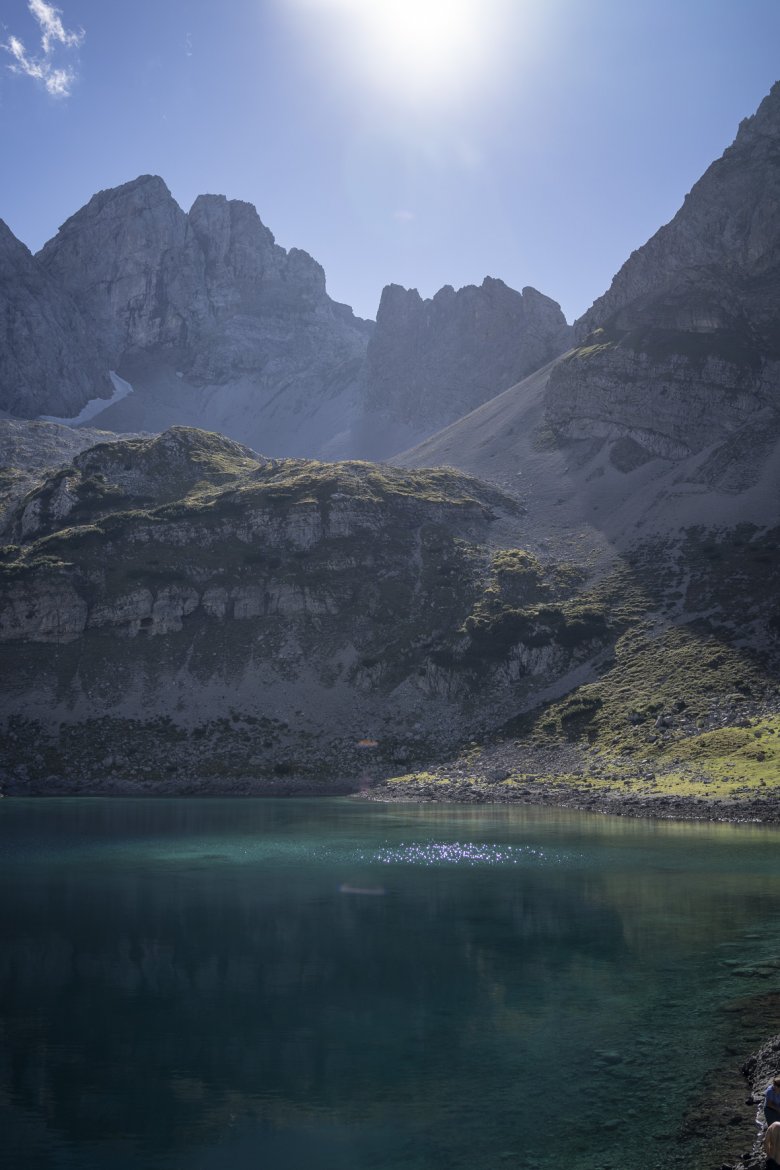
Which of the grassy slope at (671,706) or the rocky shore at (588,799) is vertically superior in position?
the grassy slope at (671,706)

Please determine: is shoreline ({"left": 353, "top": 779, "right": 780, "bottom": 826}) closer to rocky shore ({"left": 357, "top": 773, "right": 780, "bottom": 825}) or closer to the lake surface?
rocky shore ({"left": 357, "top": 773, "right": 780, "bottom": 825})

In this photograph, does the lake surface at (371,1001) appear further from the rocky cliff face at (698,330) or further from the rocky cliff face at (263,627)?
the rocky cliff face at (698,330)

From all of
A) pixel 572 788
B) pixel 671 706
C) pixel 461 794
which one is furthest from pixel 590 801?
pixel 671 706

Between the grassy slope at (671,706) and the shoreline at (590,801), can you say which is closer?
the shoreline at (590,801)

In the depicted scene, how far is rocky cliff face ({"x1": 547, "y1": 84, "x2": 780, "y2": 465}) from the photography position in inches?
6127

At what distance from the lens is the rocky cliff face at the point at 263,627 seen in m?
108

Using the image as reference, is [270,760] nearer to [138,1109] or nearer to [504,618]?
[504,618]

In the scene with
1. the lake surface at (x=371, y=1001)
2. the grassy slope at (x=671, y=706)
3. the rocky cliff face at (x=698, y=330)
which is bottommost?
the lake surface at (x=371, y=1001)

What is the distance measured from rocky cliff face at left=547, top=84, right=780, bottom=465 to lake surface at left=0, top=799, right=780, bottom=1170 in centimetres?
11241

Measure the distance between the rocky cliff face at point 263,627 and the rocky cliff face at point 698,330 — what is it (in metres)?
29.6

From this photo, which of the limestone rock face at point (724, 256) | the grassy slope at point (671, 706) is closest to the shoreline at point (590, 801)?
the grassy slope at point (671, 706)

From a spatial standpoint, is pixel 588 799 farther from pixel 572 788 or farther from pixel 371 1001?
pixel 371 1001

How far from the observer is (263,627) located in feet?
416

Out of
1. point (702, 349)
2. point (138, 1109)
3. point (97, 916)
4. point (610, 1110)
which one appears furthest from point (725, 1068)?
point (702, 349)
